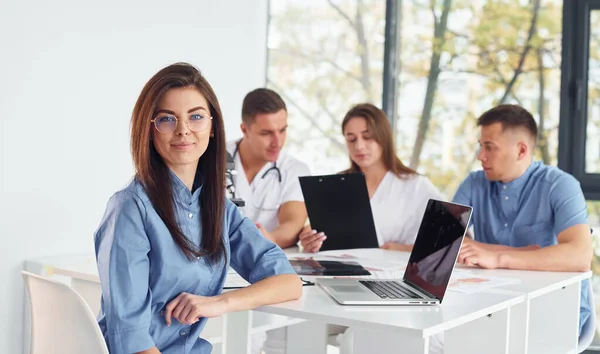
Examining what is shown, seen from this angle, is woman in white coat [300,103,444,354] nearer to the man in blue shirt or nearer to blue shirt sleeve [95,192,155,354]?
the man in blue shirt

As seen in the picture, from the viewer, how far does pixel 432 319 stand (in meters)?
1.73

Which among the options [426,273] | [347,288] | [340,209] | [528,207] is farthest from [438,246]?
[528,207]

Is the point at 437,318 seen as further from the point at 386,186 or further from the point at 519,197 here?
the point at 386,186

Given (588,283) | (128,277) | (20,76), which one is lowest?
(588,283)

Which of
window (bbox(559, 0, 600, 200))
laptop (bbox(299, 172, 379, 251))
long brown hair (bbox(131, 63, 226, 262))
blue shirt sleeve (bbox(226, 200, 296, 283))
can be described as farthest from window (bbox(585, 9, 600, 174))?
long brown hair (bbox(131, 63, 226, 262))

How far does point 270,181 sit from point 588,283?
4.24 feet

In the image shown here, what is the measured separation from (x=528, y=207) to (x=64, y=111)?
1887 millimetres

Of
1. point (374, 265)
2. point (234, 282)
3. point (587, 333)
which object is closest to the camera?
point (234, 282)

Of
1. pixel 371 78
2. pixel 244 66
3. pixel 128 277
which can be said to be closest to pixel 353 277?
pixel 128 277

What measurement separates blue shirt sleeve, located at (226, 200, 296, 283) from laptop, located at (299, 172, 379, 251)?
0.86 m

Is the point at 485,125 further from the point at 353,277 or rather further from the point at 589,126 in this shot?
the point at 589,126

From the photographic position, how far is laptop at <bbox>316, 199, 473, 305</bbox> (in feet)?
6.23

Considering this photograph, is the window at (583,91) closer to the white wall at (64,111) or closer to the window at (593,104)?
the window at (593,104)

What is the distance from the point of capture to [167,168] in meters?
1.77
